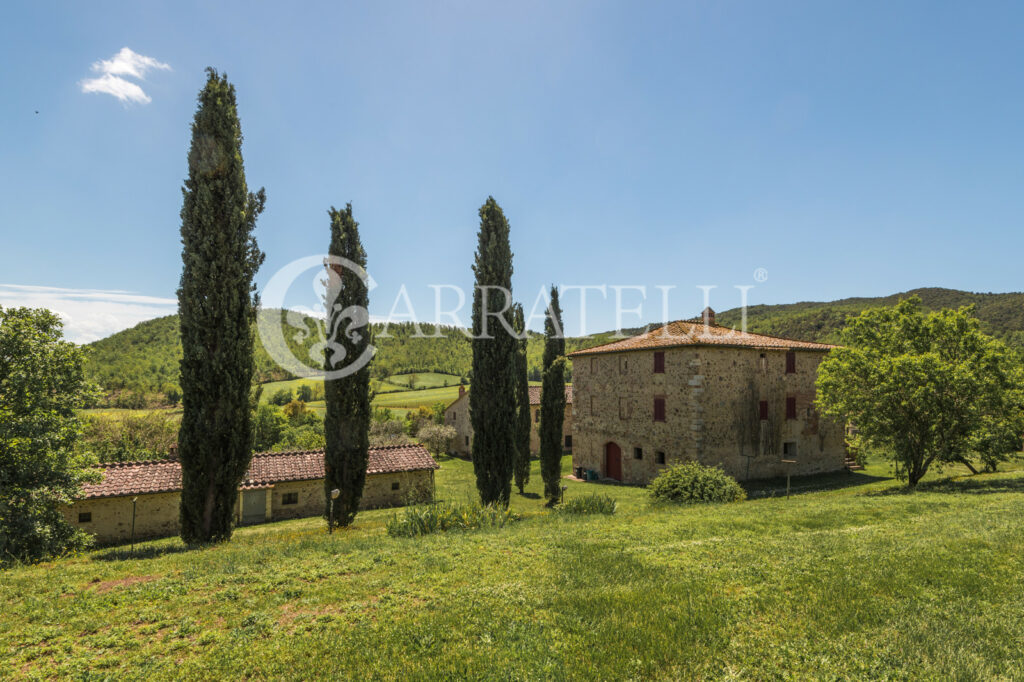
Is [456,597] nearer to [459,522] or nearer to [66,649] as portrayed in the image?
[66,649]

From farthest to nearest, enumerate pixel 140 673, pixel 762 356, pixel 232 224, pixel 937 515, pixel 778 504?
pixel 762 356
pixel 778 504
pixel 232 224
pixel 937 515
pixel 140 673

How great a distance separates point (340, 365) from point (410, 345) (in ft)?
295

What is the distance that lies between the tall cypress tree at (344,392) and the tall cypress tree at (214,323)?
3.54m

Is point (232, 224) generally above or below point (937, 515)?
above

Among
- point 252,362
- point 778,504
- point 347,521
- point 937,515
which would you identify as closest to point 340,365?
point 252,362

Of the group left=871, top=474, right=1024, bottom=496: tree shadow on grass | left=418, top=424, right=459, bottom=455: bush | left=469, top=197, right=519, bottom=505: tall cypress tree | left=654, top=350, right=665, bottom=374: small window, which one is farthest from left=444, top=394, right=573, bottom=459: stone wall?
left=871, top=474, right=1024, bottom=496: tree shadow on grass

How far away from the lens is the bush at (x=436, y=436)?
150 ft

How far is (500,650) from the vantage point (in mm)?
5090

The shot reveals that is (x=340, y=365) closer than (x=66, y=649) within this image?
No

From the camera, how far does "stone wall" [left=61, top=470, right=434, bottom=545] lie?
20109 millimetres

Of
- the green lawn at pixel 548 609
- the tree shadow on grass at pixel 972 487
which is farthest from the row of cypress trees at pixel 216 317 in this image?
the tree shadow on grass at pixel 972 487

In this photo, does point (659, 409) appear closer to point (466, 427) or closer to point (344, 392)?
point (344, 392)

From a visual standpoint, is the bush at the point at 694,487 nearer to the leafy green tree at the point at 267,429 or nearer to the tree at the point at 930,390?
the tree at the point at 930,390

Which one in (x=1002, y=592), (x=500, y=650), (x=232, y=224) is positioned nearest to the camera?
(x=500, y=650)
